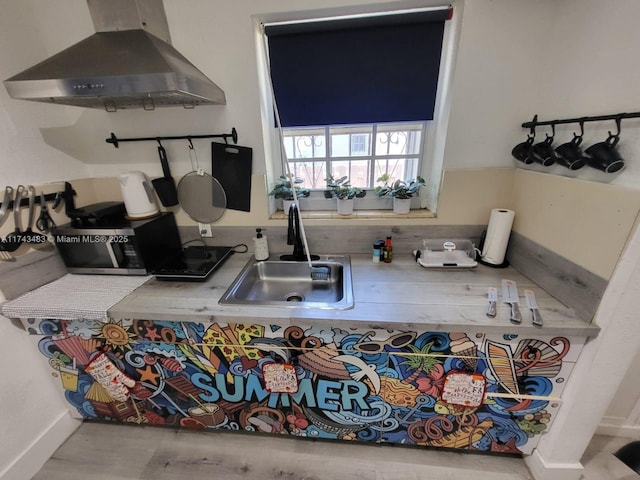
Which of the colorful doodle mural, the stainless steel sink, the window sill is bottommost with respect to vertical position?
the colorful doodle mural

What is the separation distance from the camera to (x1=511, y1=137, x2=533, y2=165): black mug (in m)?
1.19

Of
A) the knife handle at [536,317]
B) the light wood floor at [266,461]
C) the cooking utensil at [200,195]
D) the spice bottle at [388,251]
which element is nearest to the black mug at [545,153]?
the knife handle at [536,317]

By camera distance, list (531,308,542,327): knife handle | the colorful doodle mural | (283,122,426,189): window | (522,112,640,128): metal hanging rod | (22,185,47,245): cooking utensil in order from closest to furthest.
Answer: (522,112,640,128): metal hanging rod
(531,308,542,327): knife handle
the colorful doodle mural
(22,185,47,245): cooking utensil
(283,122,426,189): window

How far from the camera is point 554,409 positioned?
3.50 ft

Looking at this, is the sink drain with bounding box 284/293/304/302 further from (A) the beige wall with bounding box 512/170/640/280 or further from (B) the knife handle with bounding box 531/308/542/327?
(A) the beige wall with bounding box 512/170/640/280

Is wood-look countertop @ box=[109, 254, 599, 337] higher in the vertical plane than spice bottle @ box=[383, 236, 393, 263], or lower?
lower

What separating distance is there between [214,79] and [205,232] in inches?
33.1

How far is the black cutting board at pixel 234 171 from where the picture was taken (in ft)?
4.68

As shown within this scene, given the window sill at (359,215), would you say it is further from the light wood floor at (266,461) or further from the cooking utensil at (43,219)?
the light wood floor at (266,461)

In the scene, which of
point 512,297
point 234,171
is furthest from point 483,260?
point 234,171

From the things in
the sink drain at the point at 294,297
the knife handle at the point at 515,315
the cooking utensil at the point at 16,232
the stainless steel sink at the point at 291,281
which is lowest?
the sink drain at the point at 294,297

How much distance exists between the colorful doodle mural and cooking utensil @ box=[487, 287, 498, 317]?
0.30 ft

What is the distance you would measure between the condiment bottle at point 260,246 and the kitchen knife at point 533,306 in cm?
125

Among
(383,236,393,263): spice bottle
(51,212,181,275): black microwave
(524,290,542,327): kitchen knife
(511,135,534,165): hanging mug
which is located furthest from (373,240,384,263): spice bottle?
(51,212,181,275): black microwave
